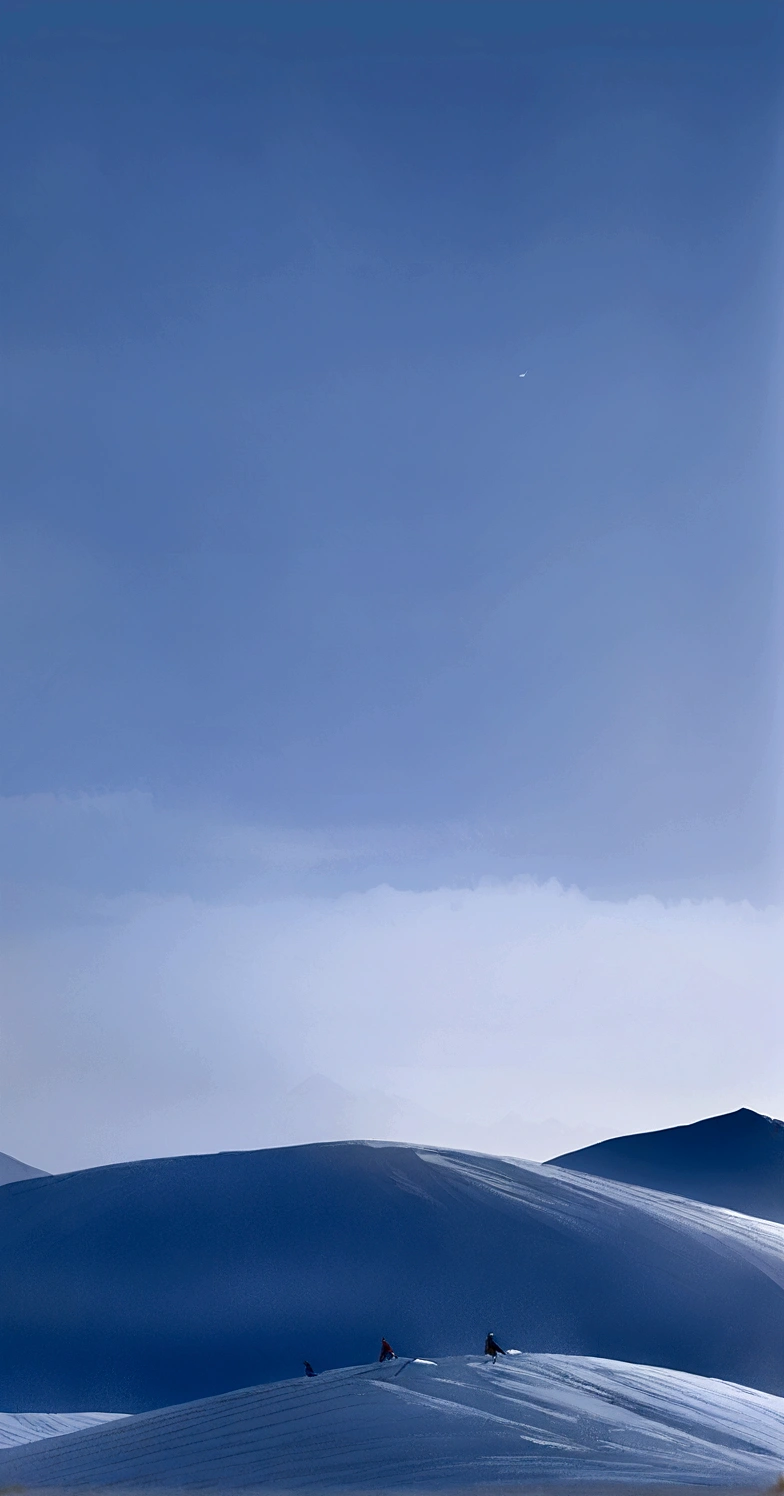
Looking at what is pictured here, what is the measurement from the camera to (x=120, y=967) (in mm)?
4949

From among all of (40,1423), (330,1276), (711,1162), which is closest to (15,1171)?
(40,1423)

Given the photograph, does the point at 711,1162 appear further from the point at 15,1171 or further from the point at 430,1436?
the point at 430,1436

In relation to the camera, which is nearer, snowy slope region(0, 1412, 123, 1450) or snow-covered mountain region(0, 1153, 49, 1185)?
snowy slope region(0, 1412, 123, 1450)

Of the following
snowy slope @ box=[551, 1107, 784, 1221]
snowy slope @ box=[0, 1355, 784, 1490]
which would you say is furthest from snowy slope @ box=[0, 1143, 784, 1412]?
snowy slope @ box=[0, 1355, 784, 1490]

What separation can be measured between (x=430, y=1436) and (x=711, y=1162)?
3.62m

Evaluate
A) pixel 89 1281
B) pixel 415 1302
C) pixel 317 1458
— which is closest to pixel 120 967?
pixel 89 1281

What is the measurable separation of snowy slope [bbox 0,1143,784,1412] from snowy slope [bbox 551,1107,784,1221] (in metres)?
0.54

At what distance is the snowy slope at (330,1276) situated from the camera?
4.95 metres

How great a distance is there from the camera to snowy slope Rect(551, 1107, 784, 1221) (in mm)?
6273

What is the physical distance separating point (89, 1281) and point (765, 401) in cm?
396

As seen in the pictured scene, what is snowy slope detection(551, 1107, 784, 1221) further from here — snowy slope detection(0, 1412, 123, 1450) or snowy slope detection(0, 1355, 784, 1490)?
snowy slope detection(0, 1355, 784, 1490)

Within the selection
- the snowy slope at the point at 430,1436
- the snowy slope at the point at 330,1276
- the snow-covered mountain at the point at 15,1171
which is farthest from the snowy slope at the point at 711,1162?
the snowy slope at the point at 430,1436

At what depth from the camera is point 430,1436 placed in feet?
11.0

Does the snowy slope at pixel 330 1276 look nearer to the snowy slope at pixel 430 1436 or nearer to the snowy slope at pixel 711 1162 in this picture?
the snowy slope at pixel 711 1162
